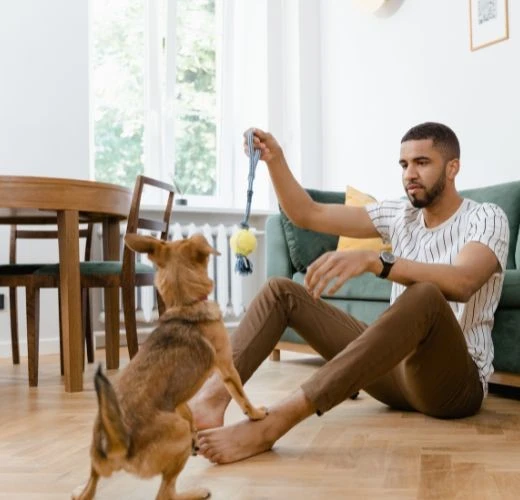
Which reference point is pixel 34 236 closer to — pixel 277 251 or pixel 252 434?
pixel 277 251

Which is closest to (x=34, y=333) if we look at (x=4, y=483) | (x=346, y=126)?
(x=4, y=483)

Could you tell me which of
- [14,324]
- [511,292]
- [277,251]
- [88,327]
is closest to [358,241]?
[277,251]

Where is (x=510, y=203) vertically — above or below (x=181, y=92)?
below

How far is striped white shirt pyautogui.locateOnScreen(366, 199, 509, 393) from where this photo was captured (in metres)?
1.93

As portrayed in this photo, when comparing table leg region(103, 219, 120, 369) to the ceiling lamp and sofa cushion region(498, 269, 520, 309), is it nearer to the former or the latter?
sofa cushion region(498, 269, 520, 309)

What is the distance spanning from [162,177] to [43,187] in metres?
2.11

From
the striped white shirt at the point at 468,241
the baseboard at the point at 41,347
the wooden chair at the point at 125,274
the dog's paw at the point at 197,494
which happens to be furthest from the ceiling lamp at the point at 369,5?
the dog's paw at the point at 197,494

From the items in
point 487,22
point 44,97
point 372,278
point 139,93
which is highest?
point 487,22

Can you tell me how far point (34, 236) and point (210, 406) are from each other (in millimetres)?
2400

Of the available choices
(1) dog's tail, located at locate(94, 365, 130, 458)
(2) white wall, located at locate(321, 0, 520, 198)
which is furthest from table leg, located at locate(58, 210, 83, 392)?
(2) white wall, located at locate(321, 0, 520, 198)

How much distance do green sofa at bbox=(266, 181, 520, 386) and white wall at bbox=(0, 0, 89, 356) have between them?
1369 mm

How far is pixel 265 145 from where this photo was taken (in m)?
2.04

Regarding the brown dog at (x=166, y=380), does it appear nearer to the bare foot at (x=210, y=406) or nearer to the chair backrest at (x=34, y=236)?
the bare foot at (x=210, y=406)

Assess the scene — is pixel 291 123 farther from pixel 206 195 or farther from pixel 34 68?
pixel 34 68
